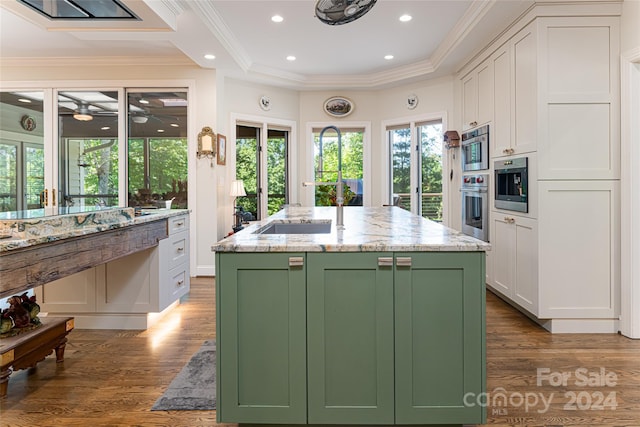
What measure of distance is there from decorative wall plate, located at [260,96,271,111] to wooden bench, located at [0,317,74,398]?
3.86 m

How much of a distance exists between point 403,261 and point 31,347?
2.16m

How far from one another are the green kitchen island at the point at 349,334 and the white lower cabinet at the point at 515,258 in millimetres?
1764

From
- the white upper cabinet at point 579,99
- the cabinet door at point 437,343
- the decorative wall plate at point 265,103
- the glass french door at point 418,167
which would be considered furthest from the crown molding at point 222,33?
the cabinet door at point 437,343

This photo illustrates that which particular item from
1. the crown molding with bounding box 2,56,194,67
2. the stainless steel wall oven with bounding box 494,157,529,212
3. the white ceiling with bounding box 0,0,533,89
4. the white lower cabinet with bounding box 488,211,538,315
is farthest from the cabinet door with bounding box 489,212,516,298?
the crown molding with bounding box 2,56,194,67

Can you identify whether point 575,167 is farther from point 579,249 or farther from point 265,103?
point 265,103

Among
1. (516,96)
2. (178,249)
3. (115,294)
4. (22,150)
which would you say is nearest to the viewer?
(115,294)

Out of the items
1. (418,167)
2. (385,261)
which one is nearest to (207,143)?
(418,167)

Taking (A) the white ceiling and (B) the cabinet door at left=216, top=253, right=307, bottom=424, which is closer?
(B) the cabinet door at left=216, top=253, right=307, bottom=424

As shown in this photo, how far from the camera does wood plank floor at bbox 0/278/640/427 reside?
1.83 m

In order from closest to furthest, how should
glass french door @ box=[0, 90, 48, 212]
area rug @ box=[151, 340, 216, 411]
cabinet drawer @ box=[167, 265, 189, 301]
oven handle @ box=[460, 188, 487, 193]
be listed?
area rug @ box=[151, 340, 216, 411] → cabinet drawer @ box=[167, 265, 189, 301] → oven handle @ box=[460, 188, 487, 193] → glass french door @ box=[0, 90, 48, 212]

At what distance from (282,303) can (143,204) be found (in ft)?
13.0

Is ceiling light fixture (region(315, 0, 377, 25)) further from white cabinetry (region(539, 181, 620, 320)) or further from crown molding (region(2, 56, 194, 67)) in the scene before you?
crown molding (region(2, 56, 194, 67))

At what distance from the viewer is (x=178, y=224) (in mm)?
3480

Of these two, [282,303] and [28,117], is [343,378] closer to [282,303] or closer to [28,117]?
[282,303]
